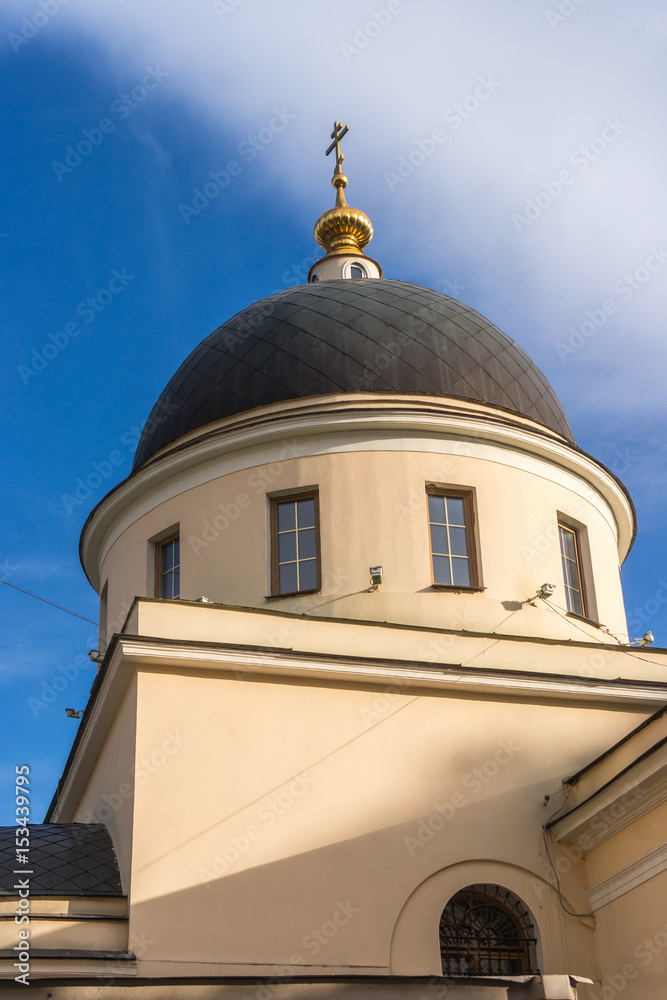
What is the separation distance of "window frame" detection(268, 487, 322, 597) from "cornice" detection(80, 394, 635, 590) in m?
0.49

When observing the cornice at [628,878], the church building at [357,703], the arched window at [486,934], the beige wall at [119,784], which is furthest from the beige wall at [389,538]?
the cornice at [628,878]

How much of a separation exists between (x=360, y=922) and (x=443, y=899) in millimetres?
921

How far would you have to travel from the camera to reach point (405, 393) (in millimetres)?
15180

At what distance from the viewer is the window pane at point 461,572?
14531 mm

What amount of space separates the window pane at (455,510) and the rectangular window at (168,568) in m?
3.49

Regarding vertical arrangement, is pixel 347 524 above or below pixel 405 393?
below

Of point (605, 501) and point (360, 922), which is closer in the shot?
point (360, 922)

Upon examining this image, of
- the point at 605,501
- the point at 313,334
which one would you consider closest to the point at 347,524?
the point at 313,334

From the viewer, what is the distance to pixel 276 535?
48.4 feet

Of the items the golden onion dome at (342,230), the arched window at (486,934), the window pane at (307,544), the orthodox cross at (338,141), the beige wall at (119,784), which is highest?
Result: the orthodox cross at (338,141)

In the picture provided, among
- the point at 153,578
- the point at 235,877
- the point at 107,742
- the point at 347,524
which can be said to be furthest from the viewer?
the point at 153,578

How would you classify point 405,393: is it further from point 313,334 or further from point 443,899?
point 443,899

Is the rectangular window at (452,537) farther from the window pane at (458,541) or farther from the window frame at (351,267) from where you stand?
the window frame at (351,267)

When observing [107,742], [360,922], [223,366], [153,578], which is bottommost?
[360,922]
